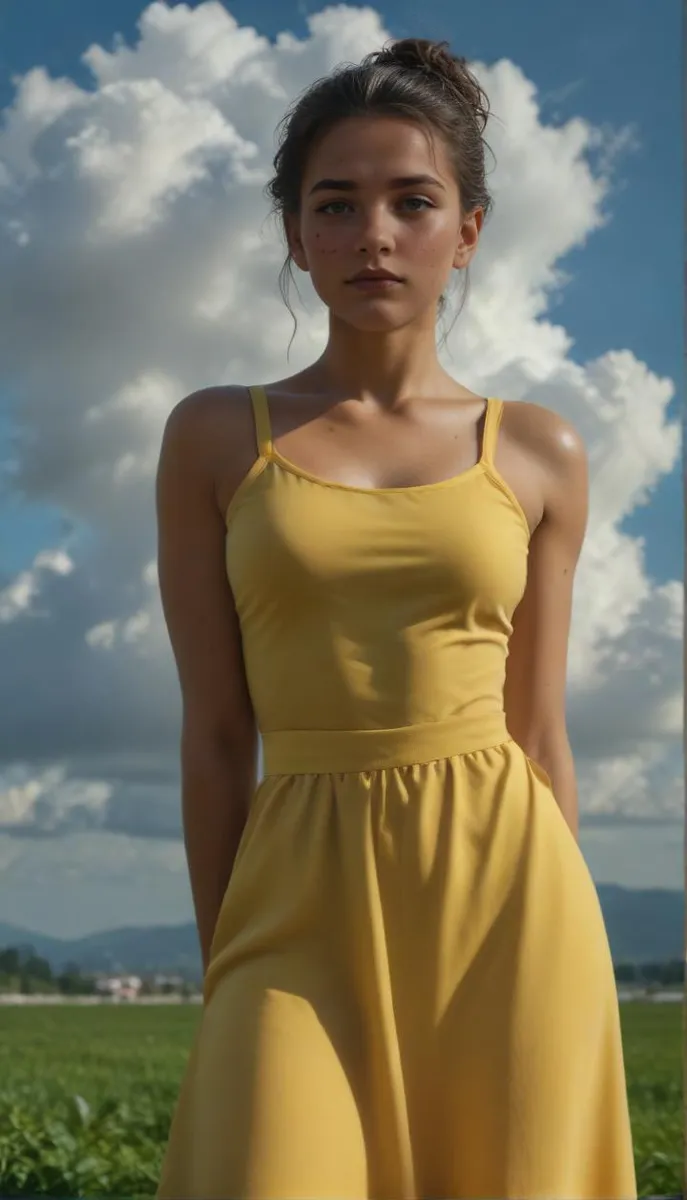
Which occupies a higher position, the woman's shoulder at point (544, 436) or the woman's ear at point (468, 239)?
the woman's ear at point (468, 239)

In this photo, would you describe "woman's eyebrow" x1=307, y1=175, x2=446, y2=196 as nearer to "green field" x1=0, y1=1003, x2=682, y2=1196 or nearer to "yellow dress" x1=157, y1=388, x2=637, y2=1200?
"yellow dress" x1=157, y1=388, x2=637, y2=1200

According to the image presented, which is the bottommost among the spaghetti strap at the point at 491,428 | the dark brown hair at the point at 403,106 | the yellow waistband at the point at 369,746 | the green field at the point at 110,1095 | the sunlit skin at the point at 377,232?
the green field at the point at 110,1095

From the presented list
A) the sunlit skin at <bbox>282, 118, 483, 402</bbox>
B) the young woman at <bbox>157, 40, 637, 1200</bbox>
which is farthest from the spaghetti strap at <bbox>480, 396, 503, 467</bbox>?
the sunlit skin at <bbox>282, 118, 483, 402</bbox>

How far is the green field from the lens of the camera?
13.3ft

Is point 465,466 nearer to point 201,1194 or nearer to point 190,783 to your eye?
point 190,783

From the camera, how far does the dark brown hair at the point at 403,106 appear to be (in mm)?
1741

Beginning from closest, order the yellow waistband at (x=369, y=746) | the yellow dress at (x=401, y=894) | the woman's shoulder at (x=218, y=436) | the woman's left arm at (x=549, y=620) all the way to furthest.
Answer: the yellow dress at (x=401, y=894)
the yellow waistband at (x=369, y=746)
the woman's shoulder at (x=218, y=436)
the woman's left arm at (x=549, y=620)

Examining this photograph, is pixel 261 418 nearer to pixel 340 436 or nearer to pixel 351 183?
pixel 340 436

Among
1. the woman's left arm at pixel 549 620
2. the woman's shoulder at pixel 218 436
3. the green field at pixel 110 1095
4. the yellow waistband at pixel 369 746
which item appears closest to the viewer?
the yellow waistband at pixel 369 746

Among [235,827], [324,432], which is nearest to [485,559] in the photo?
[324,432]

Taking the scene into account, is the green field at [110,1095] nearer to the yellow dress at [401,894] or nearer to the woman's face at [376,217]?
the yellow dress at [401,894]

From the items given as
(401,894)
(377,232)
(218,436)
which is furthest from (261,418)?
(401,894)

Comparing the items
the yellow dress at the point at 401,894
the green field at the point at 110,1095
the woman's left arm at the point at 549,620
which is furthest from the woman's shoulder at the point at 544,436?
the green field at the point at 110,1095

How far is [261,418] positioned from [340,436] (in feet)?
0.32
